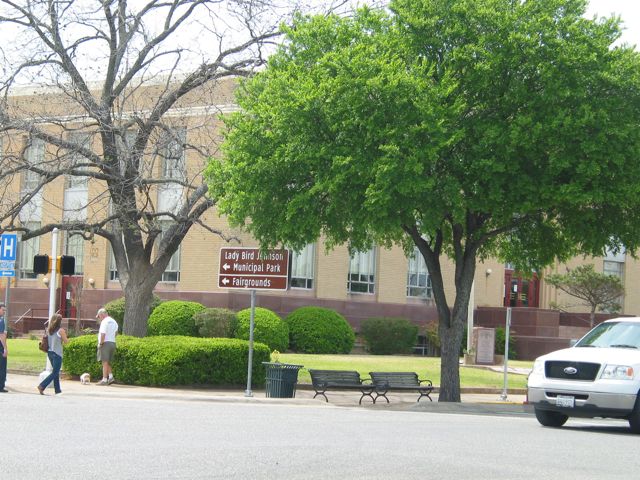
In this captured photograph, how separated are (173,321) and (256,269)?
1558cm

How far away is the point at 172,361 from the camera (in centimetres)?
2475

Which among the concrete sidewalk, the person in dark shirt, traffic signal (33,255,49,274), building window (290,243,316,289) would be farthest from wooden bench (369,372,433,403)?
building window (290,243,316,289)

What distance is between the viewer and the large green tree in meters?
21.5

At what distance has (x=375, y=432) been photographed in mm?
15156

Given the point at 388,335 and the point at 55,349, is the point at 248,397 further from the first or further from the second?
the point at 388,335

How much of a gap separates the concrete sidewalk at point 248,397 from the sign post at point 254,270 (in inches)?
37.1

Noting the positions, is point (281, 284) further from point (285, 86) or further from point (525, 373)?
point (525, 373)

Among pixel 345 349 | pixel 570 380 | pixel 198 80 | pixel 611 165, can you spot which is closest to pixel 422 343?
pixel 345 349

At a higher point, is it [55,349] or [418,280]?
[418,280]

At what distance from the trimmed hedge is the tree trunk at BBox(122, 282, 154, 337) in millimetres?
3236

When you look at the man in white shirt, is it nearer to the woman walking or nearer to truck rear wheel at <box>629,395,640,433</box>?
the woman walking

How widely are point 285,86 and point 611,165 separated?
6756 millimetres

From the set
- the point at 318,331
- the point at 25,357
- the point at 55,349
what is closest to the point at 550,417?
the point at 55,349

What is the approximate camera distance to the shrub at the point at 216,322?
3794cm
